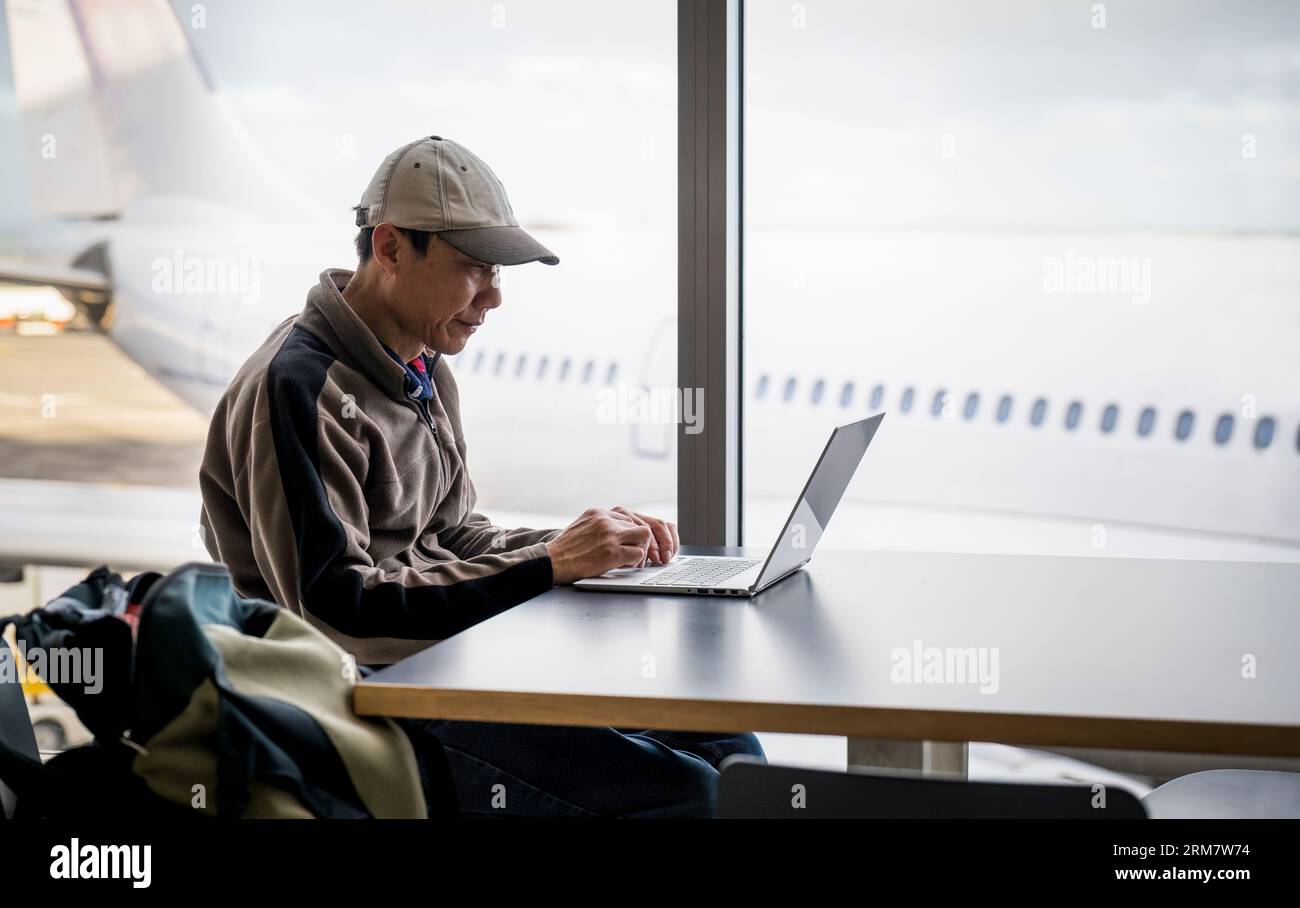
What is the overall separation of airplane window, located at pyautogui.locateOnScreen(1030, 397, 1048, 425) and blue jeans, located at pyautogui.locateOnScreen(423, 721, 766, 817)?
5.67ft

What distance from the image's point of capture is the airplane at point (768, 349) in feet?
9.55

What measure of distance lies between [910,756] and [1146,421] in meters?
1.91

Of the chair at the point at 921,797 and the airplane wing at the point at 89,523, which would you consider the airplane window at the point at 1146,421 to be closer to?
the chair at the point at 921,797

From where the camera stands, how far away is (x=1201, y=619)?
157 centimetres

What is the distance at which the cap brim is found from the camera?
6.17 feet

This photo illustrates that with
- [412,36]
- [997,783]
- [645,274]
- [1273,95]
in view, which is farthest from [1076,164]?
[997,783]

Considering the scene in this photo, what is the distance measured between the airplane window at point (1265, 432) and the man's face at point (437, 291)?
6.22 ft

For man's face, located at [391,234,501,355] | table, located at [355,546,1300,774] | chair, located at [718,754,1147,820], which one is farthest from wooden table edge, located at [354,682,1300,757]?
man's face, located at [391,234,501,355]

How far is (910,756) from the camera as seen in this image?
1.40 m

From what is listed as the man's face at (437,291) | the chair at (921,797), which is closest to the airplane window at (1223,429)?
the man's face at (437,291)

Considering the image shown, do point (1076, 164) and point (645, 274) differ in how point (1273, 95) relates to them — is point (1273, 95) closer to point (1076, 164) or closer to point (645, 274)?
point (1076, 164)

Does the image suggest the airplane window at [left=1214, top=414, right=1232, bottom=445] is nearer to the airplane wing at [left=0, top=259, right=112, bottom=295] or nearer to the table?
the table
